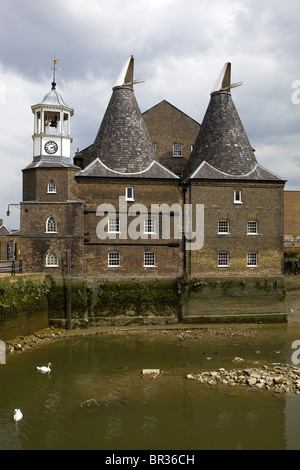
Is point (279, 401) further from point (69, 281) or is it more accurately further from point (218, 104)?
point (218, 104)

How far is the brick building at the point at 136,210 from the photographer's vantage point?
74.9 feet

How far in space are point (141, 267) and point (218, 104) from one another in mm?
11668

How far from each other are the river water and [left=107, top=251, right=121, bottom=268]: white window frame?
520 centimetres

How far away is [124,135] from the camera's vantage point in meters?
25.3

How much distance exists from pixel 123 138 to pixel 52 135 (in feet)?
13.6

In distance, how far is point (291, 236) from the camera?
46125mm

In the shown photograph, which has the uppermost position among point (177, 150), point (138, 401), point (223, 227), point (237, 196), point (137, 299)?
point (177, 150)

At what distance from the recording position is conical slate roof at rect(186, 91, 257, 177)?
25.1 m

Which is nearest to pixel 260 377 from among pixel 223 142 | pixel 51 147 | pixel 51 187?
pixel 51 187

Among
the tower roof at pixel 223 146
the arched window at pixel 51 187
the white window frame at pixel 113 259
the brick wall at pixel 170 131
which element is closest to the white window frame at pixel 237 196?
the tower roof at pixel 223 146

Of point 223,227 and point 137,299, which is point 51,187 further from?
point 223,227

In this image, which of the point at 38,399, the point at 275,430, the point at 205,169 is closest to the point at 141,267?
the point at 205,169
